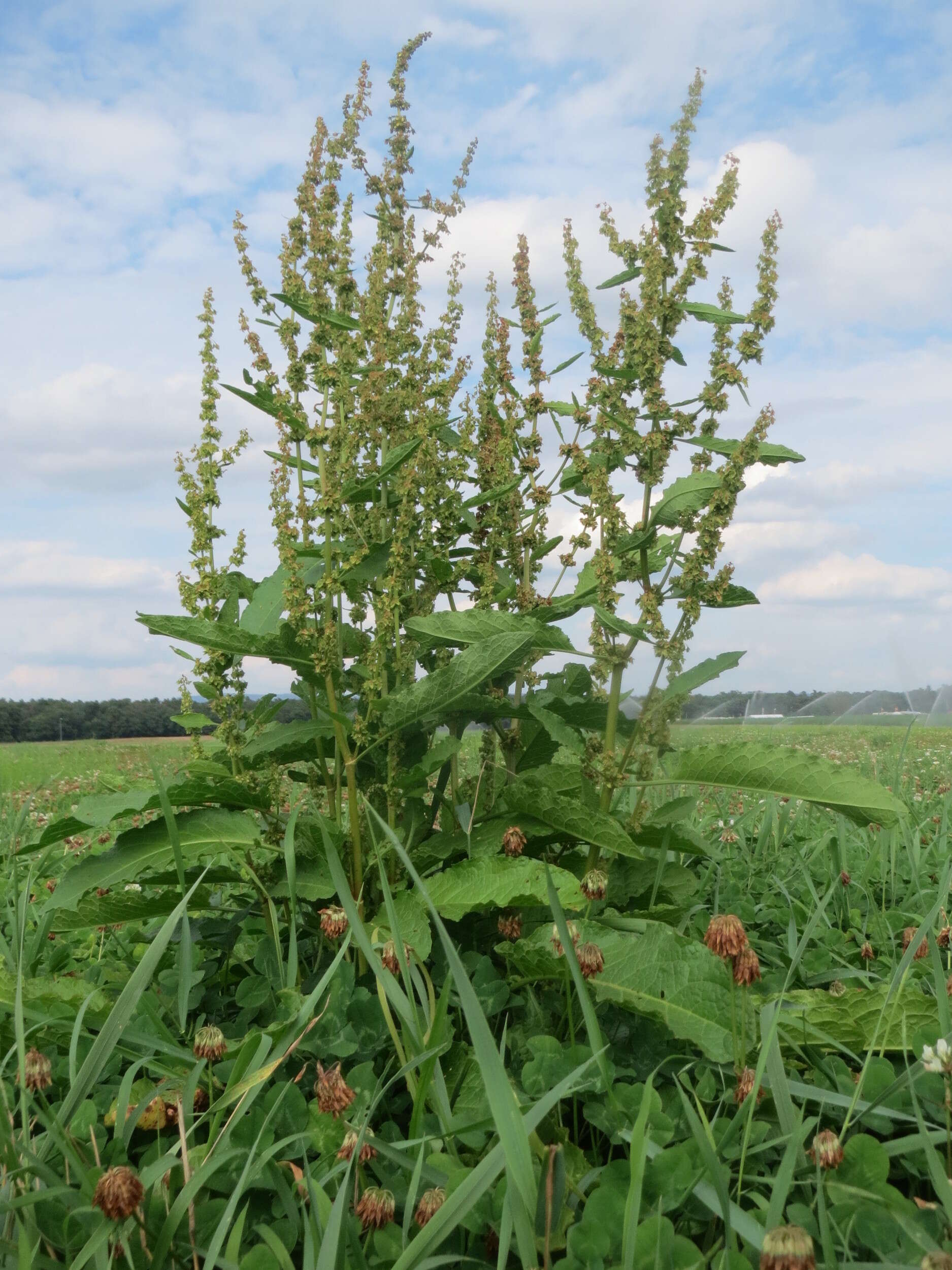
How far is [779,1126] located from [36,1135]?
1.50m

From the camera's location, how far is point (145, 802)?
2.42 metres

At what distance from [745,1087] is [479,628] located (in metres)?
1.10

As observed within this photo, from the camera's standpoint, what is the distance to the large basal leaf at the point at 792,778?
7.48 feet

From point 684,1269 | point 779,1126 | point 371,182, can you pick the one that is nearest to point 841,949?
point 779,1126

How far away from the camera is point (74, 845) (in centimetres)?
505

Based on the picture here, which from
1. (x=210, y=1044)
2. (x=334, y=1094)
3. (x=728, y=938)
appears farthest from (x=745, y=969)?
(x=210, y=1044)

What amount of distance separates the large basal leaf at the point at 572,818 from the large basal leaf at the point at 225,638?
644 mm

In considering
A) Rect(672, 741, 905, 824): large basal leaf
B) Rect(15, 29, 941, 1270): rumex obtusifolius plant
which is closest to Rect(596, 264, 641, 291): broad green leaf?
Rect(15, 29, 941, 1270): rumex obtusifolius plant

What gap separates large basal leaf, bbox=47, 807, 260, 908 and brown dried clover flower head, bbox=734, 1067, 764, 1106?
1300 millimetres

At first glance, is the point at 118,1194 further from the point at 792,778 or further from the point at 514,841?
the point at 792,778

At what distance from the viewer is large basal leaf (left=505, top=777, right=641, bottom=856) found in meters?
2.20

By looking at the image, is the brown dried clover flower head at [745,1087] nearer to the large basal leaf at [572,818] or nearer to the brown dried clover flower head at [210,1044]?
the large basal leaf at [572,818]

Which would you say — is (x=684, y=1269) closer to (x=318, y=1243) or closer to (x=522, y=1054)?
(x=318, y=1243)

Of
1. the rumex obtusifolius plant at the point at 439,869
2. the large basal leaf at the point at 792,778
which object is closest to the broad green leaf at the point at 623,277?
the rumex obtusifolius plant at the point at 439,869
